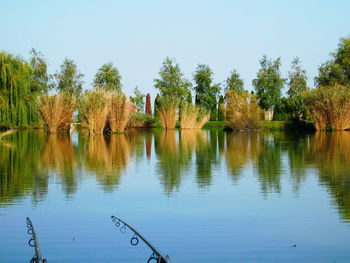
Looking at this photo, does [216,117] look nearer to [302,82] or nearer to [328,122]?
[302,82]

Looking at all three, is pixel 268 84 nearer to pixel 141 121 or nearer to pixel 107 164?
pixel 141 121

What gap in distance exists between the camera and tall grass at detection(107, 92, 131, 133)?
104ft

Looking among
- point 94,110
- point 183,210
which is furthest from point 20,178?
point 94,110

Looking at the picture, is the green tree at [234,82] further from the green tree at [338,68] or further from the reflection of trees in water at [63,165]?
the reflection of trees in water at [63,165]

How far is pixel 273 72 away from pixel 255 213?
47959 millimetres

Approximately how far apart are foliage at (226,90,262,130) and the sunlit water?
2362cm

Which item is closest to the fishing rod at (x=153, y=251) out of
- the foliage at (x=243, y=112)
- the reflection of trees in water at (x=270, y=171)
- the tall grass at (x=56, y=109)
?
the reflection of trees in water at (x=270, y=171)

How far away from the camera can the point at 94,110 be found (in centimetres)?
3039

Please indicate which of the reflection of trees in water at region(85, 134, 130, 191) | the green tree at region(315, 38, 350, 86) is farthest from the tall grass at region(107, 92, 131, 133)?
the green tree at region(315, 38, 350, 86)

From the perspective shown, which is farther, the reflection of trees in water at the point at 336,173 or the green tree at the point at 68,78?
the green tree at the point at 68,78

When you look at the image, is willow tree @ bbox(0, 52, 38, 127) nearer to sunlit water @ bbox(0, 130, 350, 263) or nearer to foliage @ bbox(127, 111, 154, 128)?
foliage @ bbox(127, 111, 154, 128)

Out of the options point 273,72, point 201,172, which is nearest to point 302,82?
point 273,72

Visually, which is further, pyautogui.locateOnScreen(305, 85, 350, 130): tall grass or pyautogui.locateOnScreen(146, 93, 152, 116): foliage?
pyautogui.locateOnScreen(146, 93, 152, 116): foliage

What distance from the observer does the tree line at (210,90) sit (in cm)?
3638
